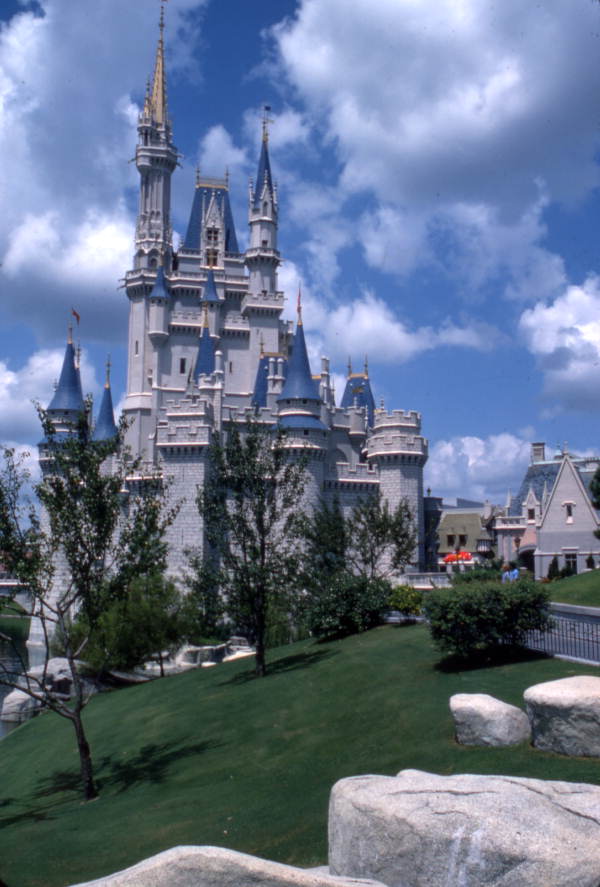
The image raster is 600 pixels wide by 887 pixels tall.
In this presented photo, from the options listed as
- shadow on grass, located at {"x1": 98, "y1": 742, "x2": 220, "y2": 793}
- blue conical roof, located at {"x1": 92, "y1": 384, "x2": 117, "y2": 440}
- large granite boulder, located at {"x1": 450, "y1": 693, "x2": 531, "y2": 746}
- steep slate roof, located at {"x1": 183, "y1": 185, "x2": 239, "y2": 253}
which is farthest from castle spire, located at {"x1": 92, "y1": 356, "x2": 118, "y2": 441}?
large granite boulder, located at {"x1": 450, "y1": 693, "x2": 531, "y2": 746}

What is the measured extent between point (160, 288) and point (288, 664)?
132 ft

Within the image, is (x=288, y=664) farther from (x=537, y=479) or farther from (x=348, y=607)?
(x=537, y=479)

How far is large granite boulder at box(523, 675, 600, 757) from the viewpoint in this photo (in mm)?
10773

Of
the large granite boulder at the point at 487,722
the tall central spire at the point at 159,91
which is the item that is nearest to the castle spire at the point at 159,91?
the tall central spire at the point at 159,91

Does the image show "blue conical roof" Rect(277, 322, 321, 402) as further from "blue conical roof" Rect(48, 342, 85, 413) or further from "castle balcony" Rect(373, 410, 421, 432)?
"blue conical roof" Rect(48, 342, 85, 413)

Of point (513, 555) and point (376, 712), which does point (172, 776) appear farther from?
point (513, 555)

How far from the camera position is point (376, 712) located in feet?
54.6

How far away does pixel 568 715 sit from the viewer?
11.0m

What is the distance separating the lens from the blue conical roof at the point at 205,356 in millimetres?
55250

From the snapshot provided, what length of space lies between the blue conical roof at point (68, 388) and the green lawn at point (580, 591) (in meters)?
34.6

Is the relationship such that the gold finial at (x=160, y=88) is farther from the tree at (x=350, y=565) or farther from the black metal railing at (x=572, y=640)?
the black metal railing at (x=572, y=640)

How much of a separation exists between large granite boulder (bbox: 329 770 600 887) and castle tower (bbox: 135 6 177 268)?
5798 centimetres

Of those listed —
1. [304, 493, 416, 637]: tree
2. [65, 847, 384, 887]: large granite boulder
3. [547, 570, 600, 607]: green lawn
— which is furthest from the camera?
[304, 493, 416, 637]: tree

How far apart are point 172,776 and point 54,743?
8523 mm
